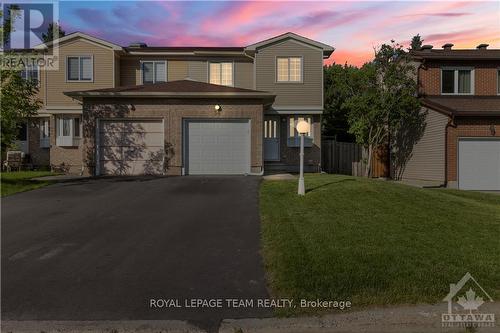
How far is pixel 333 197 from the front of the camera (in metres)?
12.0

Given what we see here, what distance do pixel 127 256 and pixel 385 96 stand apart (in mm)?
18860

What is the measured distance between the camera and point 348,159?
2886cm

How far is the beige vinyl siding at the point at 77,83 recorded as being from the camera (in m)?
24.6

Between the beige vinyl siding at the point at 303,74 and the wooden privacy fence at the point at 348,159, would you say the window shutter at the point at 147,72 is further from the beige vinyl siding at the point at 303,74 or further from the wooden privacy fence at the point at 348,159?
the wooden privacy fence at the point at 348,159

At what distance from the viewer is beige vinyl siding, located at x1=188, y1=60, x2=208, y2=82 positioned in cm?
2541

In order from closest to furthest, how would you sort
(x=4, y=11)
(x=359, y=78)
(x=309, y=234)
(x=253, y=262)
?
(x=253, y=262) < (x=309, y=234) < (x=4, y=11) < (x=359, y=78)

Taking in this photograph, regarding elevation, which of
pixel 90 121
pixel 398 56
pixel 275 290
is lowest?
pixel 275 290

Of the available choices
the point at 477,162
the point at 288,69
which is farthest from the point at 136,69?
the point at 477,162

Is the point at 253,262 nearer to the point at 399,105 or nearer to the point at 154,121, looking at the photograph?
the point at 154,121

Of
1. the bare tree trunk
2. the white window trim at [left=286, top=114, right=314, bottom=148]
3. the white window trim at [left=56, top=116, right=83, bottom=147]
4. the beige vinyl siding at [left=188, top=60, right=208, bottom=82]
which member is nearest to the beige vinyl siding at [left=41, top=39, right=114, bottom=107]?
the white window trim at [left=56, top=116, right=83, bottom=147]

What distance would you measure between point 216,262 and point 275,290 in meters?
1.43

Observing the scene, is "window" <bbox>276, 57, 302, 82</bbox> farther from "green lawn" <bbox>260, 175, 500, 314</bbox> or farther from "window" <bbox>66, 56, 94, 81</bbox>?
"green lawn" <bbox>260, 175, 500, 314</bbox>

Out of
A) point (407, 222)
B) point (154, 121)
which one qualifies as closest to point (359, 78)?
point (154, 121)

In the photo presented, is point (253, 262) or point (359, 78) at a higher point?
point (359, 78)
